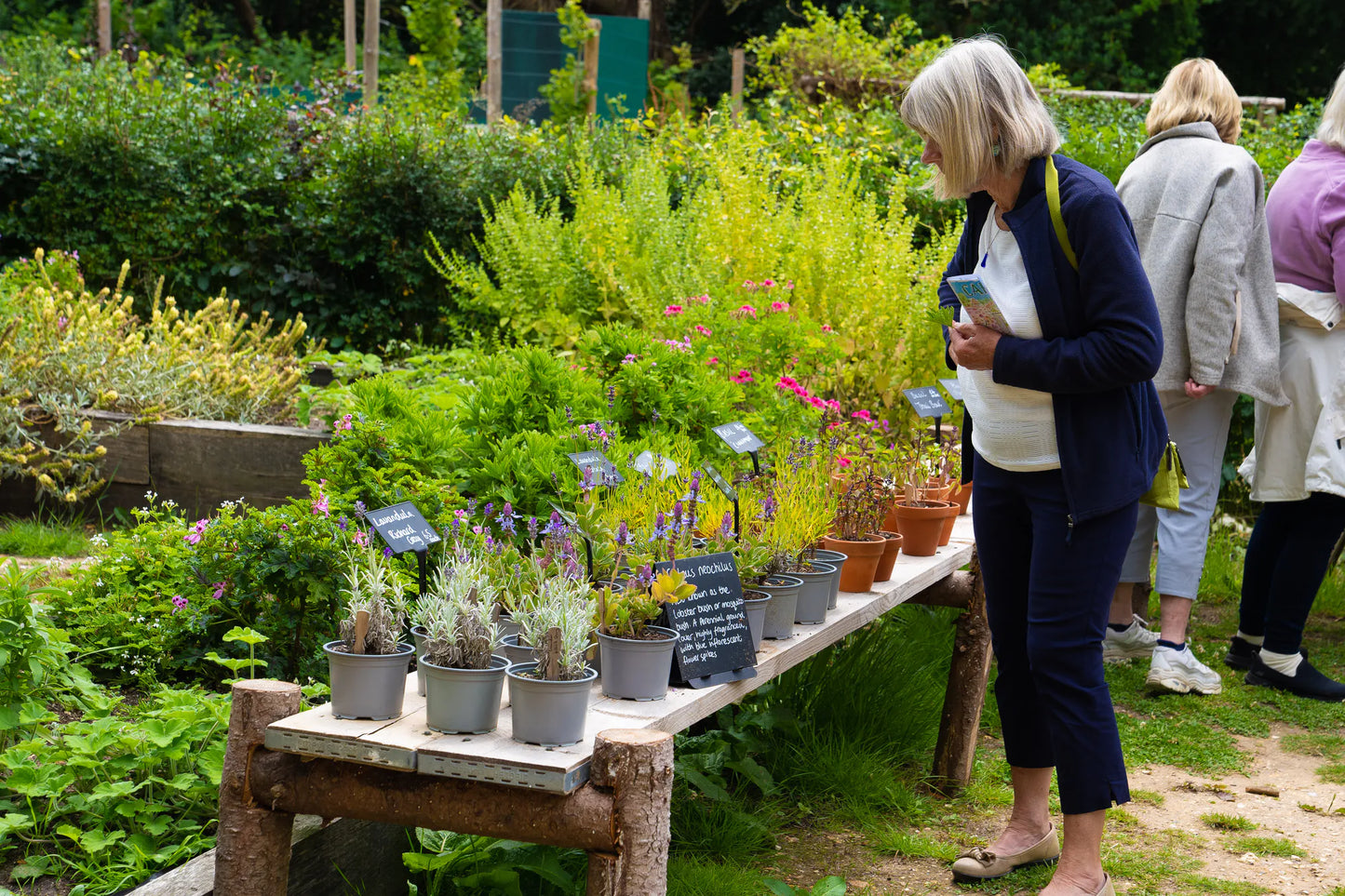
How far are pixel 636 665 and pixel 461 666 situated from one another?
31 centimetres

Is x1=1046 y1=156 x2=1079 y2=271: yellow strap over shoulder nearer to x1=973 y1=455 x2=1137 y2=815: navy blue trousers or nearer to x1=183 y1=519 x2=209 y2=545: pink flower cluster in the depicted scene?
x1=973 y1=455 x2=1137 y2=815: navy blue trousers

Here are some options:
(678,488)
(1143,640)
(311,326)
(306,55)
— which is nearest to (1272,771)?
(1143,640)

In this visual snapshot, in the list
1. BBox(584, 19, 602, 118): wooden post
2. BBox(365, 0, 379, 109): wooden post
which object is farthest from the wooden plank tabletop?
BBox(584, 19, 602, 118): wooden post

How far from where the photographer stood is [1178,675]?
14.1 ft

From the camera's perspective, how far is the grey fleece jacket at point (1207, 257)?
3.94 m

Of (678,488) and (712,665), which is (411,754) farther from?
(678,488)

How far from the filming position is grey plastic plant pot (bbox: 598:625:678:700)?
6.87 ft

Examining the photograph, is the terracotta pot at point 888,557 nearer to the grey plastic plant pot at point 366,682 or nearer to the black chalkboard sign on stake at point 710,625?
the black chalkboard sign on stake at point 710,625

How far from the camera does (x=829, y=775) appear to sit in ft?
11.2

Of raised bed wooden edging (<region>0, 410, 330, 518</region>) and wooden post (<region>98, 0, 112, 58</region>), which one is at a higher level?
wooden post (<region>98, 0, 112, 58</region>)

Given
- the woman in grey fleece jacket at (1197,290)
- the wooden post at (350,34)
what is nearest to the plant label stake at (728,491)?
the woman in grey fleece jacket at (1197,290)

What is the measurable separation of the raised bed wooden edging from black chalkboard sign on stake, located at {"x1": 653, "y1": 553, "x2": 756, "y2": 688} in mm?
3002

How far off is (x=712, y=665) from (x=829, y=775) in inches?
53.1

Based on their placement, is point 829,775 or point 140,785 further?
point 829,775
